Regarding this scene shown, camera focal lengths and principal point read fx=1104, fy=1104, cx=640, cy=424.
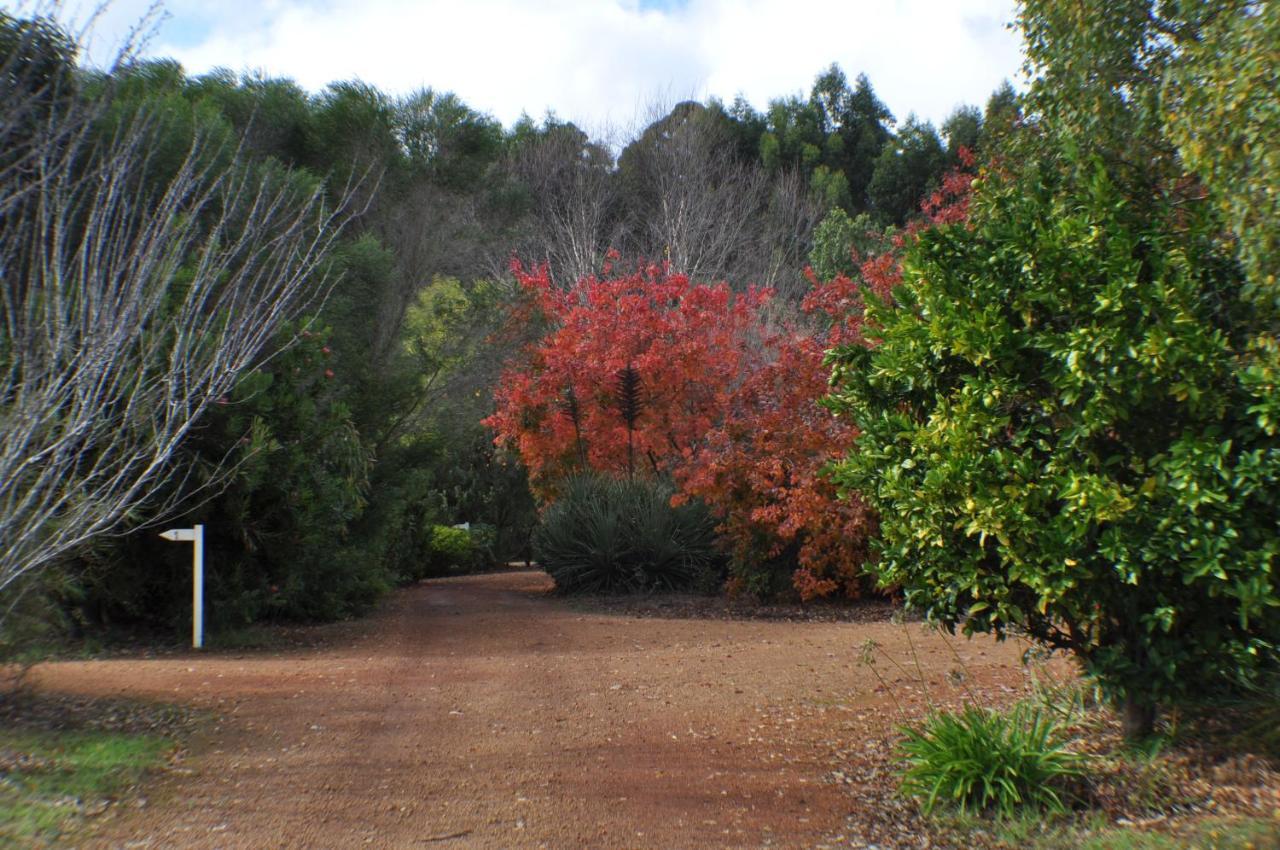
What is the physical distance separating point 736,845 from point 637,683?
3617 mm

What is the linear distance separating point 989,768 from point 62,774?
4728 mm

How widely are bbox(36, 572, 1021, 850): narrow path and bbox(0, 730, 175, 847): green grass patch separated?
21 centimetres

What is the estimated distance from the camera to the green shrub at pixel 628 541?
15.3 meters

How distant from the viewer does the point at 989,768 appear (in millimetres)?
5406

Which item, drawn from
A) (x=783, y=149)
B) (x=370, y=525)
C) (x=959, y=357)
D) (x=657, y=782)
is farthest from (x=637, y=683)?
(x=783, y=149)

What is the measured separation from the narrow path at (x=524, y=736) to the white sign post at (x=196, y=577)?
42 centimetres

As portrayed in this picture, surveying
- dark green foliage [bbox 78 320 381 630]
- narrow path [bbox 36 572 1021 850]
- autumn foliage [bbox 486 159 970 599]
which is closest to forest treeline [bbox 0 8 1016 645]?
dark green foliage [bbox 78 320 381 630]

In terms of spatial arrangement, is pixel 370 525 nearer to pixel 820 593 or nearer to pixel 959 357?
pixel 820 593

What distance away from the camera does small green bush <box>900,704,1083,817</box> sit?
5320mm

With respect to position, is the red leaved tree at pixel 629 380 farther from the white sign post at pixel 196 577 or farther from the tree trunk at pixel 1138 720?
the tree trunk at pixel 1138 720

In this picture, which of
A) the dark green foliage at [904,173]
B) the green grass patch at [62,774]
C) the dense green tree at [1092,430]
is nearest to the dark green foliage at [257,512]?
the green grass patch at [62,774]

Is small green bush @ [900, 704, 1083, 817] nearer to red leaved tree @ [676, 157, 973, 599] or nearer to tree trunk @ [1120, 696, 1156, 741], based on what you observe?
tree trunk @ [1120, 696, 1156, 741]

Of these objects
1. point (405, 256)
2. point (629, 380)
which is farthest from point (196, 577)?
point (405, 256)

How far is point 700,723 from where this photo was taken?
23.9 feet
